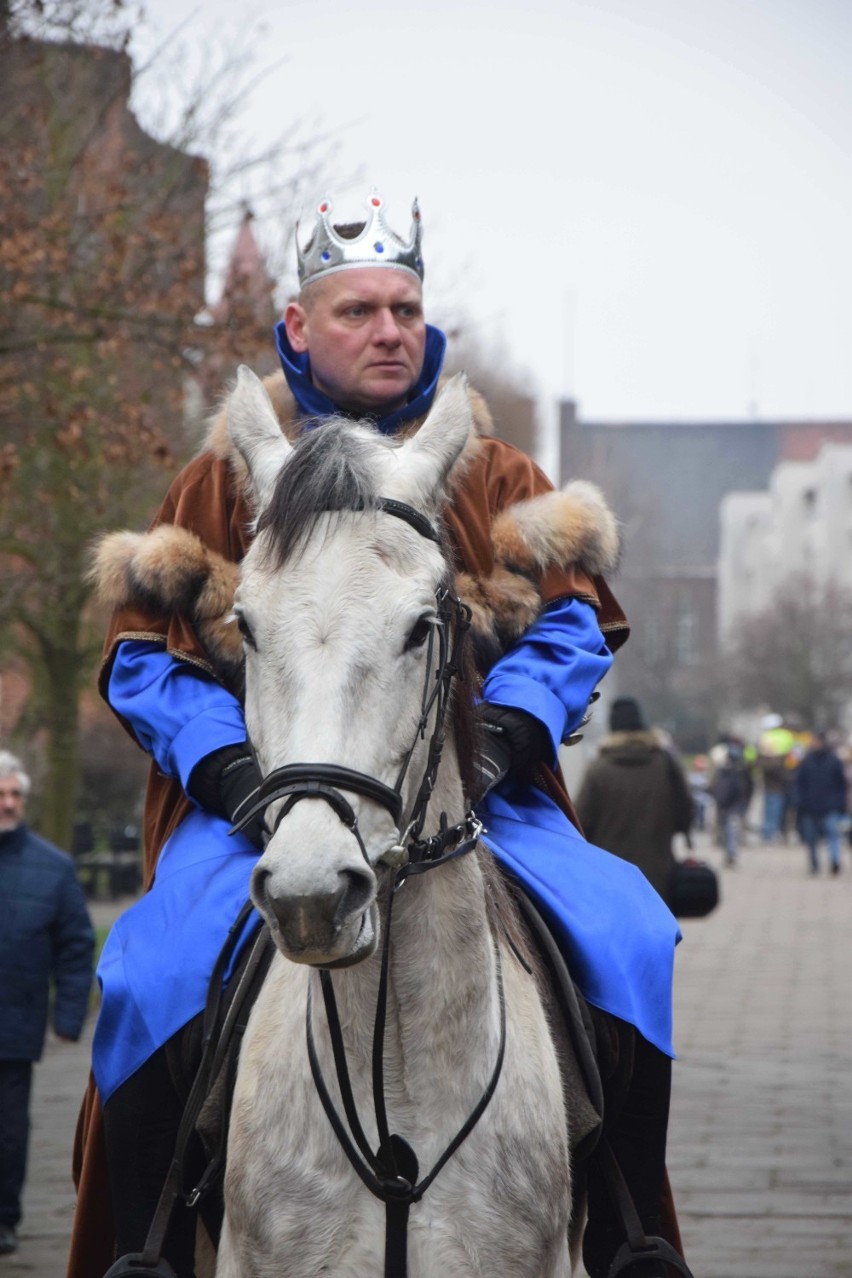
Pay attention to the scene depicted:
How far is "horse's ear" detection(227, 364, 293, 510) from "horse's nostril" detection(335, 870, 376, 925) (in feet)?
2.88

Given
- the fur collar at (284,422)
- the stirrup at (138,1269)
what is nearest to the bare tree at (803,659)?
the fur collar at (284,422)

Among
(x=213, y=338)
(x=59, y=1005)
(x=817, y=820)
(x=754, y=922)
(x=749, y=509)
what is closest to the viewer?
(x=59, y=1005)

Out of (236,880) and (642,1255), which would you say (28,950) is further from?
(642,1255)

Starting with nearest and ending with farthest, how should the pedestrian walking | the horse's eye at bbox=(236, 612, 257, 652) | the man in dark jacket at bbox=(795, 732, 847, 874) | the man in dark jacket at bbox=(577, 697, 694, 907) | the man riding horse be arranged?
the horse's eye at bbox=(236, 612, 257, 652) < the man riding horse < the man in dark jacket at bbox=(577, 697, 694, 907) < the man in dark jacket at bbox=(795, 732, 847, 874) < the pedestrian walking

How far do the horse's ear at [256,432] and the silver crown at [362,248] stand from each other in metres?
0.96

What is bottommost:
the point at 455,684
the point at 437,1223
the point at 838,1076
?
the point at 838,1076

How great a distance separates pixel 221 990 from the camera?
12.5ft

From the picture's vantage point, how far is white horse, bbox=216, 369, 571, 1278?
3068 mm

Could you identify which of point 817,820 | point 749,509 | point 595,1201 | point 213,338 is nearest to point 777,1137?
point 595,1201

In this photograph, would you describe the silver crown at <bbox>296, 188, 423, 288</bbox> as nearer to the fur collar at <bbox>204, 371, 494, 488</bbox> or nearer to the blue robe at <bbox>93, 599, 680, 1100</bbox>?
the fur collar at <bbox>204, 371, 494, 488</bbox>

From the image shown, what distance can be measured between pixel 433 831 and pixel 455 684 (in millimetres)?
298

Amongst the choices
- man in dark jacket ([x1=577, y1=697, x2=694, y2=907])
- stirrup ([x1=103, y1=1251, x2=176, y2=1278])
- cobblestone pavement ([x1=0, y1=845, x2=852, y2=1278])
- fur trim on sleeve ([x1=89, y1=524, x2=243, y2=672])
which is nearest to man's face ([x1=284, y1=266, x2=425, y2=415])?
fur trim on sleeve ([x1=89, y1=524, x2=243, y2=672])

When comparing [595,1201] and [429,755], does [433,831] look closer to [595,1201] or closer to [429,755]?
[429,755]

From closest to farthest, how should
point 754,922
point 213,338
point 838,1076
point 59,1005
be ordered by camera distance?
point 59,1005 < point 838,1076 < point 213,338 < point 754,922
